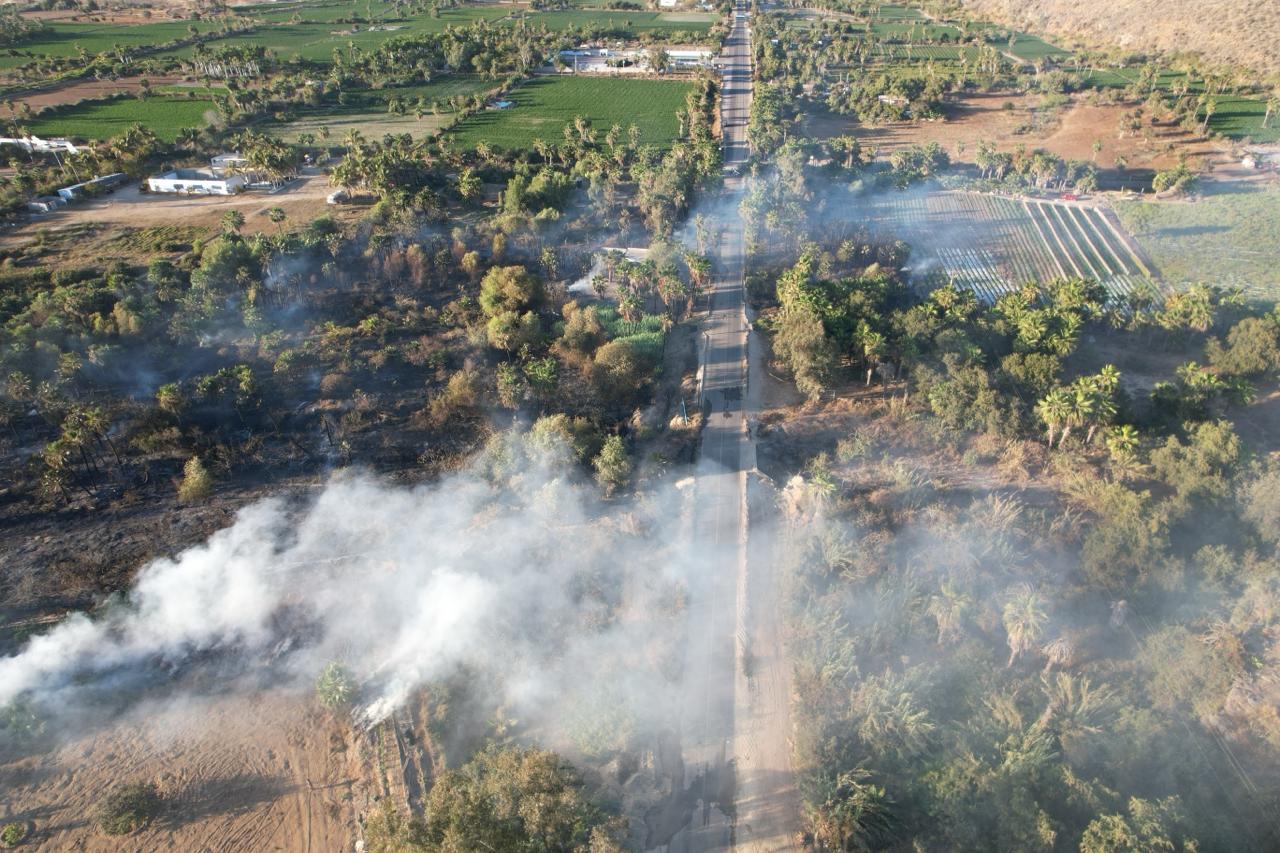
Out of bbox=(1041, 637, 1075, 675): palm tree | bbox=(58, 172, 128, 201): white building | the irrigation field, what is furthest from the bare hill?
bbox=(58, 172, 128, 201): white building

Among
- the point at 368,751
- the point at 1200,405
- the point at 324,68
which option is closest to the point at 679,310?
the point at 1200,405

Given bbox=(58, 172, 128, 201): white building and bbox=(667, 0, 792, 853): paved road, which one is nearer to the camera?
bbox=(667, 0, 792, 853): paved road

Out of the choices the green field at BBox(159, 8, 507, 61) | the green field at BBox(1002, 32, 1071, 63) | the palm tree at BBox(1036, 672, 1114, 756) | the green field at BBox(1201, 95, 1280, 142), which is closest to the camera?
the palm tree at BBox(1036, 672, 1114, 756)

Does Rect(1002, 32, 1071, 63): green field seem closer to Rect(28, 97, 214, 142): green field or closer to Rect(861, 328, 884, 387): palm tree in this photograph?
Rect(861, 328, 884, 387): palm tree

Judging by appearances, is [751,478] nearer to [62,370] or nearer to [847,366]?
[847,366]

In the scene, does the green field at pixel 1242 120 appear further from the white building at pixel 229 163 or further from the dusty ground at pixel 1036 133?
the white building at pixel 229 163

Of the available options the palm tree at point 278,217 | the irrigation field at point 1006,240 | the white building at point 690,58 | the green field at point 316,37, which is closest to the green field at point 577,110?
the white building at point 690,58

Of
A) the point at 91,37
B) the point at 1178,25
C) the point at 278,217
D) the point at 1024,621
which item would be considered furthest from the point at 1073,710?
the point at 91,37

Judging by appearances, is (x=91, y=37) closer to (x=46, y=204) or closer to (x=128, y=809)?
(x=46, y=204)

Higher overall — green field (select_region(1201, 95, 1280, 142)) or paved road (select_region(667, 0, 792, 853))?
green field (select_region(1201, 95, 1280, 142))
